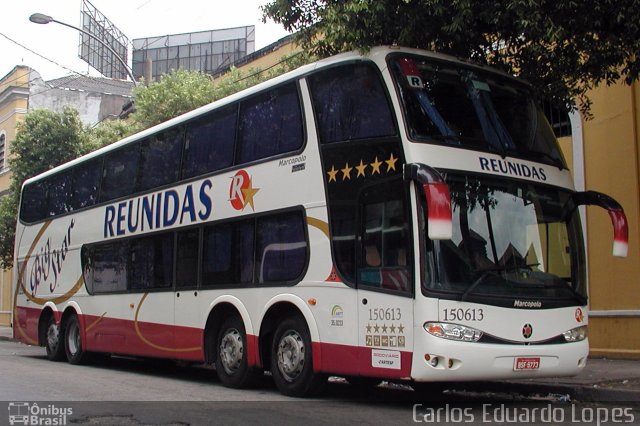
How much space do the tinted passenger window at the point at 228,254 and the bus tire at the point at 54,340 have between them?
5.68 metres

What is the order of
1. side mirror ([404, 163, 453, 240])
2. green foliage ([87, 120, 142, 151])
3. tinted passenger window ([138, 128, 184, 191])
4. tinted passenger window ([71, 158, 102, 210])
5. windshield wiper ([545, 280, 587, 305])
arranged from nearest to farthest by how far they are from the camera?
side mirror ([404, 163, 453, 240]) < windshield wiper ([545, 280, 587, 305]) < tinted passenger window ([138, 128, 184, 191]) < tinted passenger window ([71, 158, 102, 210]) < green foliage ([87, 120, 142, 151])

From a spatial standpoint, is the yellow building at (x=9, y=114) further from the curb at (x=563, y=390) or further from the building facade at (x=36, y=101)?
the curb at (x=563, y=390)

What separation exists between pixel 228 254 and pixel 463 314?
4.03 meters

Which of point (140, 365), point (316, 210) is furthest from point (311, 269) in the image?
point (140, 365)

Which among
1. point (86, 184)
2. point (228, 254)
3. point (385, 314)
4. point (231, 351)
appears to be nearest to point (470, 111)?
point (385, 314)

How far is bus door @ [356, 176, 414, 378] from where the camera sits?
24.3ft

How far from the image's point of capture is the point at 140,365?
14477 millimetres

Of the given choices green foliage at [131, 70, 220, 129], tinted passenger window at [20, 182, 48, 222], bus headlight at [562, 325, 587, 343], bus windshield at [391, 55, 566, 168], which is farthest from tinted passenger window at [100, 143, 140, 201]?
bus headlight at [562, 325, 587, 343]

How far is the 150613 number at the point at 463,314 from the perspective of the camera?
7168mm

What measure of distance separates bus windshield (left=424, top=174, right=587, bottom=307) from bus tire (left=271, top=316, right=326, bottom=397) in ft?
6.83

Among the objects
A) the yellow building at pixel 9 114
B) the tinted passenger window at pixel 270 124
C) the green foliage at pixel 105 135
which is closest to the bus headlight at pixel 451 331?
the tinted passenger window at pixel 270 124

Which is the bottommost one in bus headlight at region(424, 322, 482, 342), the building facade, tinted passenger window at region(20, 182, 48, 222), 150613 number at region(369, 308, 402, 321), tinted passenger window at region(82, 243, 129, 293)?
bus headlight at region(424, 322, 482, 342)

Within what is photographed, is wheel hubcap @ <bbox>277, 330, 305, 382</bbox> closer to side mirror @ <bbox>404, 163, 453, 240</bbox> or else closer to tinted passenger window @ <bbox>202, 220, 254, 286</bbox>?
tinted passenger window @ <bbox>202, 220, 254, 286</bbox>

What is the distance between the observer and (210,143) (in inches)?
426
